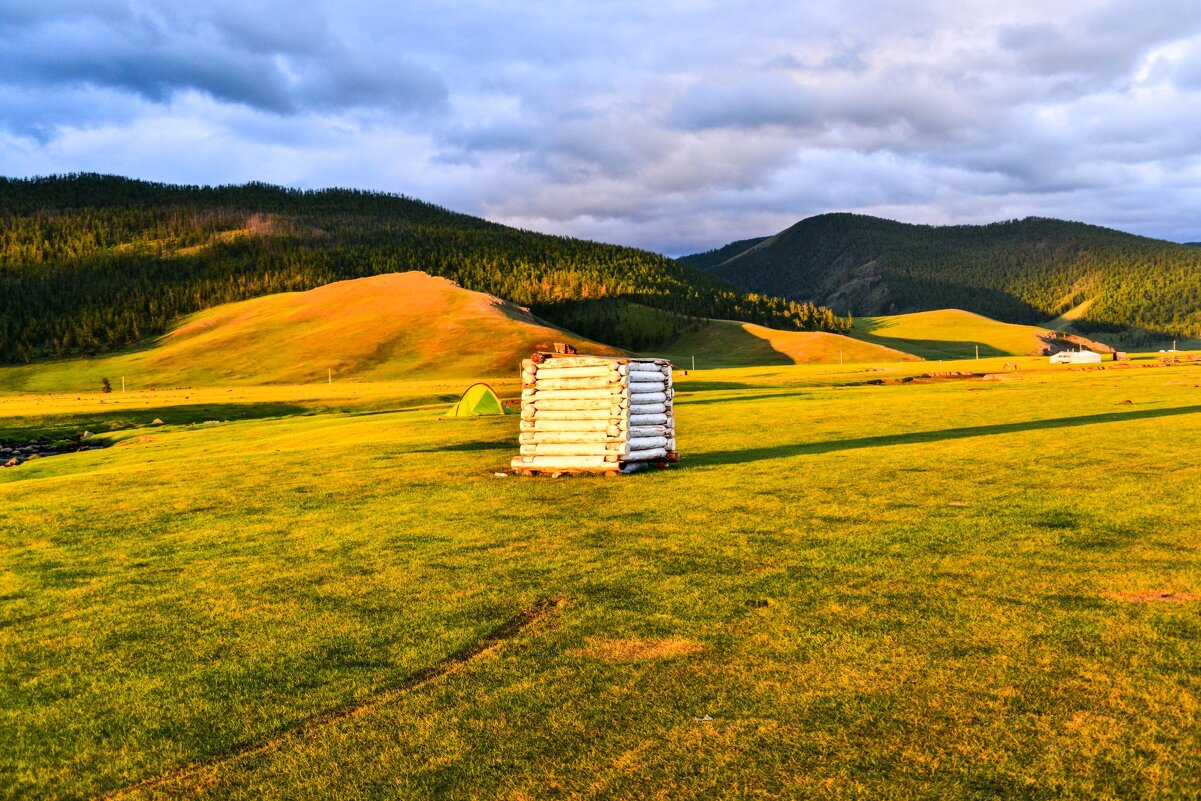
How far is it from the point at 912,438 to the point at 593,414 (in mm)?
11376

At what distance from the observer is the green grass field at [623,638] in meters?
5.71

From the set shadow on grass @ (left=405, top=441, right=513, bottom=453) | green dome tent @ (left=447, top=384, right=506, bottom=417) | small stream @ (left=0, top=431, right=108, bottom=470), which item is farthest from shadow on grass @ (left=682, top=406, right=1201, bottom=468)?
small stream @ (left=0, top=431, right=108, bottom=470)

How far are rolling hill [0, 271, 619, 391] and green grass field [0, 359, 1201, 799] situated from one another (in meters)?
100

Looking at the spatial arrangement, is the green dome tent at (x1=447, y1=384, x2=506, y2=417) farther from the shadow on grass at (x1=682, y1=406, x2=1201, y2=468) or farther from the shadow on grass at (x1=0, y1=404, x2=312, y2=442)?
the shadow on grass at (x1=0, y1=404, x2=312, y2=442)

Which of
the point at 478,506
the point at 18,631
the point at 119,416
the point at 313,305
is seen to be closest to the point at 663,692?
the point at 18,631

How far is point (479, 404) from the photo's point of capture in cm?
4169

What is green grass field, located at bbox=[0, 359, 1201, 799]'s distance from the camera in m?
5.71

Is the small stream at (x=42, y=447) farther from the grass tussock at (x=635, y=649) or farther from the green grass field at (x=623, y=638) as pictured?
the grass tussock at (x=635, y=649)

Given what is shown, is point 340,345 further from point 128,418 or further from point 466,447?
point 466,447

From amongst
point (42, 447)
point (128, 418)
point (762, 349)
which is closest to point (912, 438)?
point (42, 447)

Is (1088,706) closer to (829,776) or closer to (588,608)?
(829,776)

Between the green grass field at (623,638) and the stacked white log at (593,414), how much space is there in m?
1.49

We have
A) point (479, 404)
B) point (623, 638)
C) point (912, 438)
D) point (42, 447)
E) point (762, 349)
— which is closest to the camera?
point (623, 638)

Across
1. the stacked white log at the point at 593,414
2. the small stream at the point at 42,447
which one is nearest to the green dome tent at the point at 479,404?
the small stream at the point at 42,447
